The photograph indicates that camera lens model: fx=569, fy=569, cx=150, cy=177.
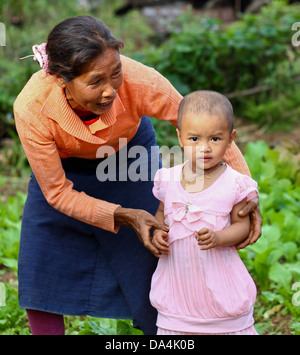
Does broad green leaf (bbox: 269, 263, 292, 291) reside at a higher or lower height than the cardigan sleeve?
lower

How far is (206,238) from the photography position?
195 cm

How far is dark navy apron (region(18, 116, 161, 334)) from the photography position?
252cm

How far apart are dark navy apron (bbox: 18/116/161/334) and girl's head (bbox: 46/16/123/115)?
531 mm

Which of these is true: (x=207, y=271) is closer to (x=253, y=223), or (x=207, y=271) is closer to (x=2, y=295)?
(x=253, y=223)

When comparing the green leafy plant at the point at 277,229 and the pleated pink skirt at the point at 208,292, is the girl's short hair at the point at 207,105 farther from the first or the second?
the green leafy plant at the point at 277,229

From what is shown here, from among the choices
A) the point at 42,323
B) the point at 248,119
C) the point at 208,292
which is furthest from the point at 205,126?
the point at 248,119

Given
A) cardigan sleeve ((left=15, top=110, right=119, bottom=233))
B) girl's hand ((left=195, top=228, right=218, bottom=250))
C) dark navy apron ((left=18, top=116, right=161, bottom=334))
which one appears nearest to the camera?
girl's hand ((left=195, top=228, right=218, bottom=250))

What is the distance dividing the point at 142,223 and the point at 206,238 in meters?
0.30

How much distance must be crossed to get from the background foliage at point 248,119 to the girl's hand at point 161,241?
85 cm

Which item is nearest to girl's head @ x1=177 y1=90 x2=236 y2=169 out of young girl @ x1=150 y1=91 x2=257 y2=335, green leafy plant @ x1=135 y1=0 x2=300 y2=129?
young girl @ x1=150 y1=91 x2=257 y2=335

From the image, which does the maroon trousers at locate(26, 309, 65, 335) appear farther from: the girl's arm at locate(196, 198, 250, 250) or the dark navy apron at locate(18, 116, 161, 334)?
the girl's arm at locate(196, 198, 250, 250)

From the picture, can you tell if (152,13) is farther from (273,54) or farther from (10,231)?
(10,231)

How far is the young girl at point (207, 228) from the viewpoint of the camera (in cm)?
202

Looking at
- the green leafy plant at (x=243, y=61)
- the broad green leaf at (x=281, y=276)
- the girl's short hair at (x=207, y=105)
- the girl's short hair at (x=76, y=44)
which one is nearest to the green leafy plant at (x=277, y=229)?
the broad green leaf at (x=281, y=276)
